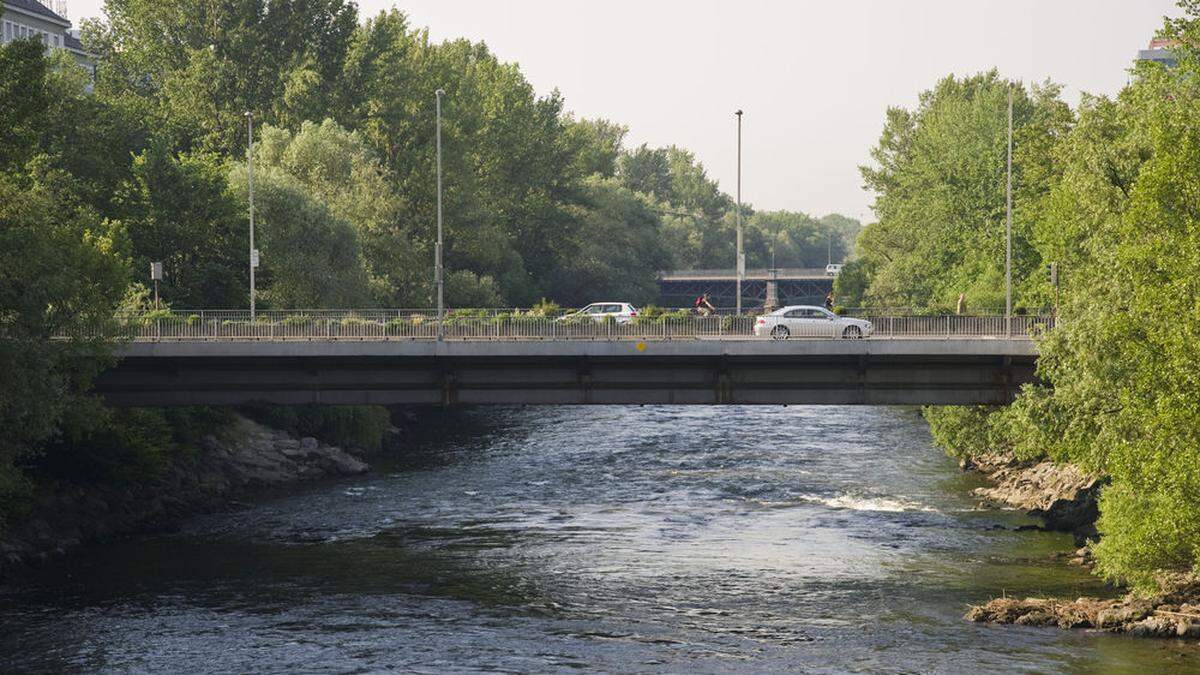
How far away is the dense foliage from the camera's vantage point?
37094 mm

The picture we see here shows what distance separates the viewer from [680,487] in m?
62.8

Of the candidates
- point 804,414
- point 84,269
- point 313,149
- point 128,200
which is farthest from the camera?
point 804,414

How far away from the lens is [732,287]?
194 meters

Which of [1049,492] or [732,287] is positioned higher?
[732,287]

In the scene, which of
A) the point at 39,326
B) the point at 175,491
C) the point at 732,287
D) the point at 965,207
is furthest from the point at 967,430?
the point at 732,287

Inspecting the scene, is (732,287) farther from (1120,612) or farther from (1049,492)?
(1120,612)

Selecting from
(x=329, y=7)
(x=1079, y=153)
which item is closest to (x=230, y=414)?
(x=1079, y=153)

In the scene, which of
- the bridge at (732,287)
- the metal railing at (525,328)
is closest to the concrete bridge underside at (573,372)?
the metal railing at (525,328)

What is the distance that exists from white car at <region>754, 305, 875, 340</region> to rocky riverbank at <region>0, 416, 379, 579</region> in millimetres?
23140

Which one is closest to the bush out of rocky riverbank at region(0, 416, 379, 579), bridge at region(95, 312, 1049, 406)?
bridge at region(95, 312, 1049, 406)

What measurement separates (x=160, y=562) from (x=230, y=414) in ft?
69.3

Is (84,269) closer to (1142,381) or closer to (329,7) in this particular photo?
(1142,381)

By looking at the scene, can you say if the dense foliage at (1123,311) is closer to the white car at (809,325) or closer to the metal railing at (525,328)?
the metal railing at (525,328)

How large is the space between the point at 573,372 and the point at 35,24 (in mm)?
107053
